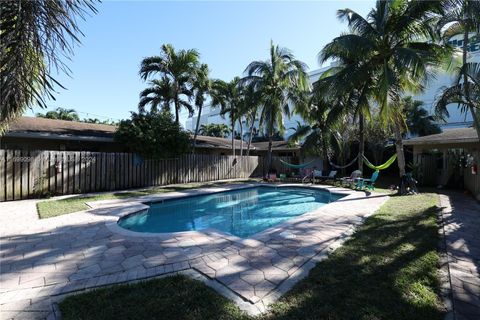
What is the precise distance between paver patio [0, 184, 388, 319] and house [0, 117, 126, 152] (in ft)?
21.5

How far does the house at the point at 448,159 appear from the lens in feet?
38.2

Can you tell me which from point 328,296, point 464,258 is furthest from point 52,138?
point 464,258

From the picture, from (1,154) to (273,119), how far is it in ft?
44.0

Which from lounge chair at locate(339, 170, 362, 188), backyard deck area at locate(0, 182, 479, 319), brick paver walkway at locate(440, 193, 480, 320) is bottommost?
brick paver walkway at locate(440, 193, 480, 320)

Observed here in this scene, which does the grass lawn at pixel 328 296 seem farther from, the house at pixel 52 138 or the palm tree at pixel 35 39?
the house at pixel 52 138

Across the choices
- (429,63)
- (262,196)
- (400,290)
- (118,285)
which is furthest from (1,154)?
(429,63)

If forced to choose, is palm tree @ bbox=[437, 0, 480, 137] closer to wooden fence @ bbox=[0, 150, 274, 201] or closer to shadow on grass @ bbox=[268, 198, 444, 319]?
shadow on grass @ bbox=[268, 198, 444, 319]

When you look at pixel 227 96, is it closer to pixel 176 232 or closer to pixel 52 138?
pixel 52 138

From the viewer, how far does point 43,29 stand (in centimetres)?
216

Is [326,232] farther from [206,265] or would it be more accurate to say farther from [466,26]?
[466,26]

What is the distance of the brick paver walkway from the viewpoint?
2.79m

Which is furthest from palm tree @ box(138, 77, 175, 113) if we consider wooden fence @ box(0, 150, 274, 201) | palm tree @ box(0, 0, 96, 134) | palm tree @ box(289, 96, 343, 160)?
palm tree @ box(0, 0, 96, 134)

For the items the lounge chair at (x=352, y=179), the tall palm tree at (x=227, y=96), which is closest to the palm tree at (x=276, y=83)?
the tall palm tree at (x=227, y=96)

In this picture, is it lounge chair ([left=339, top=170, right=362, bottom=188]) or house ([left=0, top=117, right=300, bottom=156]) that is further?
lounge chair ([left=339, top=170, right=362, bottom=188])
